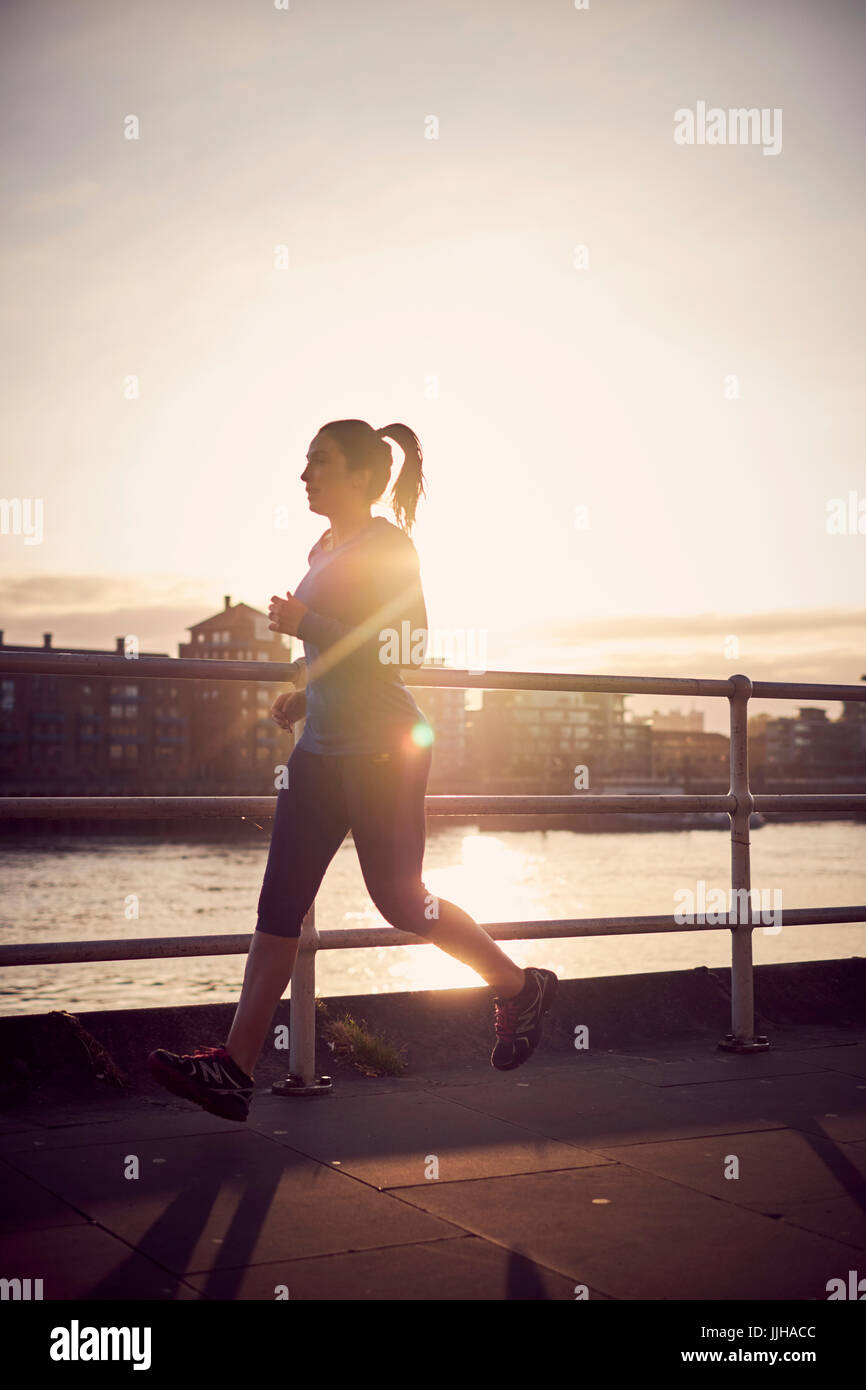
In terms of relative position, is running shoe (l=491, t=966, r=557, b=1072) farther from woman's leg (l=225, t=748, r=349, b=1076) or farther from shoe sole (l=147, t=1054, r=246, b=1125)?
shoe sole (l=147, t=1054, r=246, b=1125)

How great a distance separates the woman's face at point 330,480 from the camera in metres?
3.45

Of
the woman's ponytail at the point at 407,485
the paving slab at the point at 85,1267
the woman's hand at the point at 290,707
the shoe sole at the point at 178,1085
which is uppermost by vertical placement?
the woman's ponytail at the point at 407,485

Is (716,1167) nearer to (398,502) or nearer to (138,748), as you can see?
(398,502)

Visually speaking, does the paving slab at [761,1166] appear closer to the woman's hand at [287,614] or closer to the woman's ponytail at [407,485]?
the woman's hand at [287,614]

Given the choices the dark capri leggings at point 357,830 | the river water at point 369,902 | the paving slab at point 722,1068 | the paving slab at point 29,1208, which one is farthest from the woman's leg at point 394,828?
the river water at point 369,902

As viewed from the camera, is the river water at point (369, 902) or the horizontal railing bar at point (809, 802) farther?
the river water at point (369, 902)

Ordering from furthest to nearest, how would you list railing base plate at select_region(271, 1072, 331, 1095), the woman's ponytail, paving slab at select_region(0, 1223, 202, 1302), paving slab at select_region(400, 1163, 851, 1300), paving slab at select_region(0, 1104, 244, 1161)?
railing base plate at select_region(271, 1072, 331, 1095) → the woman's ponytail → paving slab at select_region(0, 1104, 244, 1161) → paving slab at select_region(400, 1163, 851, 1300) → paving slab at select_region(0, 1223, 202, 1302)

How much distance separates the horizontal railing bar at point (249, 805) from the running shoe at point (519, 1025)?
0.60 metres

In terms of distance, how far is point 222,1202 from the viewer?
288cm

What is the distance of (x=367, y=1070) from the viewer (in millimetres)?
4273

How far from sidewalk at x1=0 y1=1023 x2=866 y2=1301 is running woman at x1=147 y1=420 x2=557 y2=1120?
0.32 m

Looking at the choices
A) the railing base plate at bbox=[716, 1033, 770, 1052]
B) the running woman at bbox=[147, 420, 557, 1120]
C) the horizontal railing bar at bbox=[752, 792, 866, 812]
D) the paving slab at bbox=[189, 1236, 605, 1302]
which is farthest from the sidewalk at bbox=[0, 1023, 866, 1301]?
the horizontal railing bar at bbox=[752, 792, 866, 812]

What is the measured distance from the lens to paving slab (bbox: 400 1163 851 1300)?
96.8 inches

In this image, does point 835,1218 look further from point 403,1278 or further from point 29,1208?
point 29,1208
